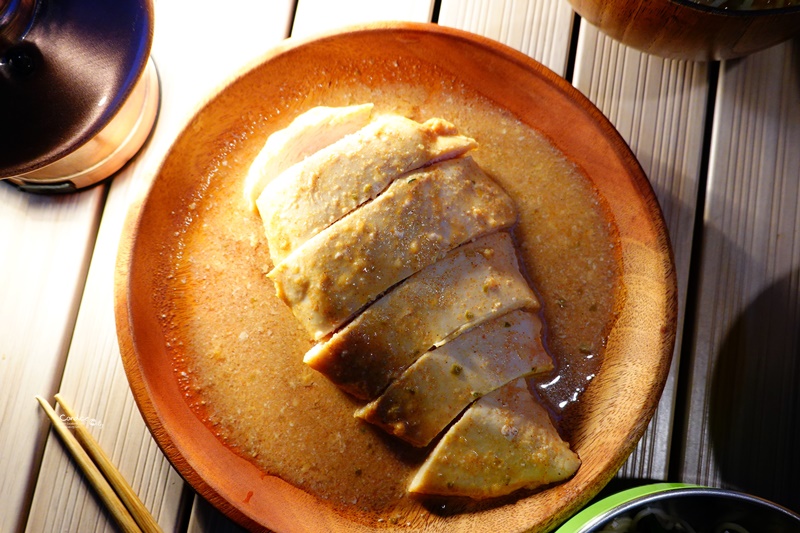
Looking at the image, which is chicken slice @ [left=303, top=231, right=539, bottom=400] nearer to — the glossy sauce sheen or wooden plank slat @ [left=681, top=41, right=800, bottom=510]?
the glossy sauce sheen

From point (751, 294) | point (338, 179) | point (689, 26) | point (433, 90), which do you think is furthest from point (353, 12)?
point (751, 294)

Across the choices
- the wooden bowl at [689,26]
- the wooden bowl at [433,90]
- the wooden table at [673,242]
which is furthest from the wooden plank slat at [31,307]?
the wooden bowl at [689,26]

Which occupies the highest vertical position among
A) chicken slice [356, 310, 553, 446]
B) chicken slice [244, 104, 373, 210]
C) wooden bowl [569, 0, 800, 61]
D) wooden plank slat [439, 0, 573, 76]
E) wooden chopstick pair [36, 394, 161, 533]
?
wooden plank slat [439, 0, 573, 76]

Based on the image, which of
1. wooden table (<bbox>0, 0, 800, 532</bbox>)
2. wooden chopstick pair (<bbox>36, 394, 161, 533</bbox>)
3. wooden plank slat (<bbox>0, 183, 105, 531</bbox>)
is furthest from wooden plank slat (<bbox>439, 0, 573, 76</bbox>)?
wooden chopstick pair (<bbox>36, 394, 161, 533</bbox>)

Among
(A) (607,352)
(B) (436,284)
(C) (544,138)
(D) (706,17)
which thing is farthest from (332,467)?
(D) (706,17)

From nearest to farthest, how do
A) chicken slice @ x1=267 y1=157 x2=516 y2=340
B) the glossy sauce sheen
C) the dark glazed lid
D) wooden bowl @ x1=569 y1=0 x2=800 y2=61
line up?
1. the dark glazed lid
2. wooden bowl @ x1=569 y1=0 x2=800 y2=61
3. chicken slice @ x1=267 y1=157 x2=516 y2=340
4. the glossy sauce sheen

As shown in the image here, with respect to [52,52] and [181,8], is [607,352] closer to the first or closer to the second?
[52,52]
